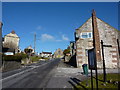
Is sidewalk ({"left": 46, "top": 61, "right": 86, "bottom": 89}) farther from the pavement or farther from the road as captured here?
the road

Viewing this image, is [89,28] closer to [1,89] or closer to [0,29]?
[1,89]

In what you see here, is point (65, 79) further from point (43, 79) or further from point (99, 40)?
point (99, 40)

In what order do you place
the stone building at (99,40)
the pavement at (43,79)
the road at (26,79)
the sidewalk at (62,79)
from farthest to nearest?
the stone building at (99,40) < the road at (26,79) < the pavement at (43,79) < the sidewalk at (62,79)

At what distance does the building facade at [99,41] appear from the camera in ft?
75.3

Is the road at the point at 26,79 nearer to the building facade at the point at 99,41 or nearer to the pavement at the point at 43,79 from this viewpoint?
the pavement at the point at 43,79

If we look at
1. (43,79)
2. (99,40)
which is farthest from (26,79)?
(99,40)

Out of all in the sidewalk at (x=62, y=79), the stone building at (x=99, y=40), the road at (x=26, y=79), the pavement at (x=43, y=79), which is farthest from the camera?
the stone building at (x=99, y=40)

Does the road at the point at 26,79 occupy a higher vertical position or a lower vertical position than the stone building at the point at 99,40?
lower

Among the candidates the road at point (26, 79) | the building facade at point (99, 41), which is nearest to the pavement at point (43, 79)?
the road at point (26, 79)

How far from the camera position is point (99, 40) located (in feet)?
77.7

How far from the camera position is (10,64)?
94.0 ft

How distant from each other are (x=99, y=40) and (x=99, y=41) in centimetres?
20

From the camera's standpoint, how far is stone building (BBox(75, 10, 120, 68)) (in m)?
23.0

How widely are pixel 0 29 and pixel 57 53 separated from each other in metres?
111
